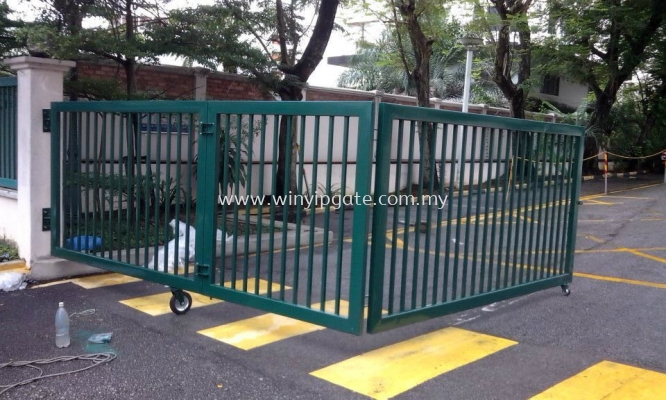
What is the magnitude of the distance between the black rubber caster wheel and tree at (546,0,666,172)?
15.8 m

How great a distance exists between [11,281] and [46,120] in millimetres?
1814

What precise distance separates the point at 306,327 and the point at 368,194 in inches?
72.6

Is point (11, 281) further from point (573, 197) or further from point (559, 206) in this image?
point (573, 197)

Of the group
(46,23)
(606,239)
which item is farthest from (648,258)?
(46,23)

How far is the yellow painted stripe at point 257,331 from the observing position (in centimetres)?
525

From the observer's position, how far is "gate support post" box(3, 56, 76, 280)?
685 centimetres

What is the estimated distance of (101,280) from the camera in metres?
7.14

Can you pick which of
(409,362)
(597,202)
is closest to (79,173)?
(409,362)

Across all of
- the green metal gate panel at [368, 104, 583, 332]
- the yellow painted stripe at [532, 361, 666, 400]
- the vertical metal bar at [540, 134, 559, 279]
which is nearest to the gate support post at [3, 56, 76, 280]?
the green metal gate panel at [368, 104, 583, 332]

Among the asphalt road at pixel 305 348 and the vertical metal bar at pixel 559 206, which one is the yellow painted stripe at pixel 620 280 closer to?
the asphalt road at pixel 305 348

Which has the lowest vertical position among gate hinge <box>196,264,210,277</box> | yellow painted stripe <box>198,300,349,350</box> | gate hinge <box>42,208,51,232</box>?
yellow painted stripe <box>198,300,349,350</box>

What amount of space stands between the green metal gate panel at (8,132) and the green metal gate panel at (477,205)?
464 cm

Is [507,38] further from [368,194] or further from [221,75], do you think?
[368,194]

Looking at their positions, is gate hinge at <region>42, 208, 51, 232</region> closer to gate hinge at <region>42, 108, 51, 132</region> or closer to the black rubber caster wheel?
gate hinge at <region>42, 108, 51, 132</region>
